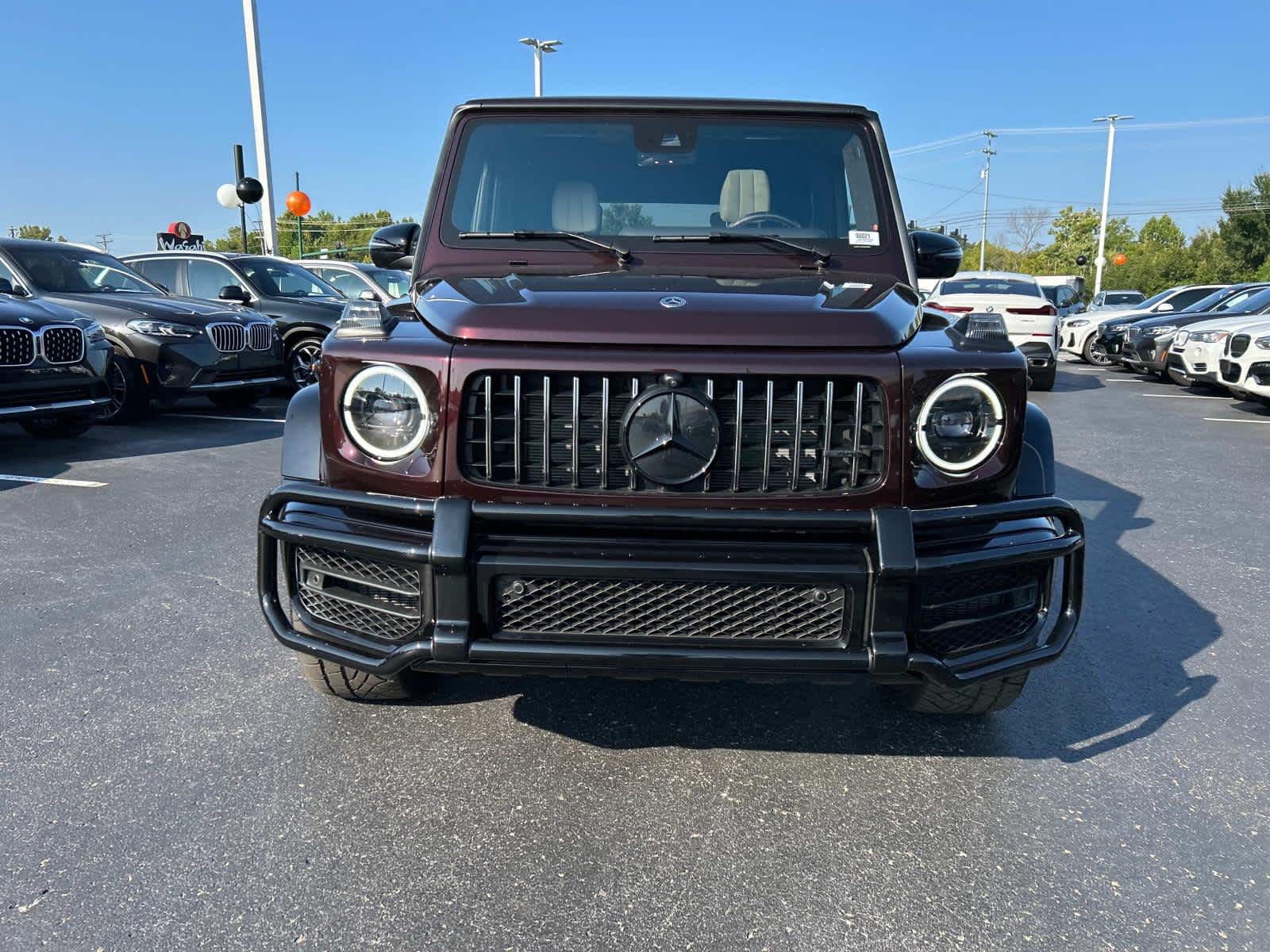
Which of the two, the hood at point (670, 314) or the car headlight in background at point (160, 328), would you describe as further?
the car headlight in background at point (160, 328)

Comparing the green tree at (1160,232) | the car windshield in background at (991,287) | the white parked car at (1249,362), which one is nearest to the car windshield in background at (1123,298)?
the car windshield in background at (991,287)

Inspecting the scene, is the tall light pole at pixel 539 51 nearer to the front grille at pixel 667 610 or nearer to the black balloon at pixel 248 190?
the black balloon at pixel 248 190

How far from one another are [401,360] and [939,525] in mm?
1359

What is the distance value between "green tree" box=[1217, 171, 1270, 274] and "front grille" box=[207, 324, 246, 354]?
53787 millimetres

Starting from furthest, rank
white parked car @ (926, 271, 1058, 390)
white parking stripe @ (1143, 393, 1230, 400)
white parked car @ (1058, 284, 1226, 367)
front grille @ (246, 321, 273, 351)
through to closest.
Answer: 1. white parked car @ (1058, 284, 1226, 367)
2. white parking stripe @ (1143, 393, 1230, 400)
3. white parked car @ (926, 271, 1058, 390)
4. front grille @ (246, 321, 273, 351)

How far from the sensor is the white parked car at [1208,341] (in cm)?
1141

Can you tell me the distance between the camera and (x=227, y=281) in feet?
34.9

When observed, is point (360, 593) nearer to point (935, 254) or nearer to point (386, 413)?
point (386, 413)

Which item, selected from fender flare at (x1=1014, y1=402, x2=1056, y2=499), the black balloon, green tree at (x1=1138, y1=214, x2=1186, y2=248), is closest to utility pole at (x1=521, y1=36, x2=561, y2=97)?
the black balloon

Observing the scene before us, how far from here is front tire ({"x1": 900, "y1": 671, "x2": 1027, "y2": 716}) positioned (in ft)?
9.09

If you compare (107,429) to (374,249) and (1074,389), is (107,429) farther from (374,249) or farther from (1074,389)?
(1074,389)

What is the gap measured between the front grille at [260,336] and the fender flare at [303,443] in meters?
6.90

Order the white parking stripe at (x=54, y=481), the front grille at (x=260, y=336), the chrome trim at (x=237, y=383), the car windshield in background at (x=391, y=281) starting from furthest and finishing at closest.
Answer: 1. the car windshield in background at (x=391, y=281)
2. the front grille at (x=260, y=336)
3. the chrome trim at (x=237, y=383)
4. the white parking stripe at (x=54, y=481)

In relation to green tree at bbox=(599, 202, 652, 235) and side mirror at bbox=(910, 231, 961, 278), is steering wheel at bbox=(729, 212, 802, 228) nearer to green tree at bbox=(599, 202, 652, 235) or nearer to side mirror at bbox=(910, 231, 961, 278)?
green tree at bbox=(599, 202, 652, 235)
